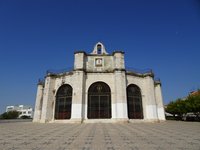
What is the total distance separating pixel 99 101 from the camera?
24453 millimetres

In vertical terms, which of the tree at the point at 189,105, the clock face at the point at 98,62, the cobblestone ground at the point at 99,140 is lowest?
the cobblestone ground at the point at 99,140

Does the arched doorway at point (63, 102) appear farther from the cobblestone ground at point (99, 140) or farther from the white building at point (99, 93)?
the cobblestone ground at point (99, 140)

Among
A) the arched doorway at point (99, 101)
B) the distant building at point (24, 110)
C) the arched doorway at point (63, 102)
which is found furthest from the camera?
the distant building at point (24, 110)

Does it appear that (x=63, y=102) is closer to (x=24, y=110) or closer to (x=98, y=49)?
(x=98, y=49)

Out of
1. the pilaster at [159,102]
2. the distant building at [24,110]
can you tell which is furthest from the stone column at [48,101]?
the distant building at [24,110]

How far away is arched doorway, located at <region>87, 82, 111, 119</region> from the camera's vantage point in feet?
78.0

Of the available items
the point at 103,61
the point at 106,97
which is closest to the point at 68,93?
the point at 106,97

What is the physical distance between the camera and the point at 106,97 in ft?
81.1

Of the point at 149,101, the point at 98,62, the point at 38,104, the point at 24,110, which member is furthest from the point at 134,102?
the point at 24,110

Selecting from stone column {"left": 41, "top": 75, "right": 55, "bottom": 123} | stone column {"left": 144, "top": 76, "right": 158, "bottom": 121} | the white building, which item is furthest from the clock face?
stone column {"left": 144, "top": 76, "right": 158, "bottom": 121}

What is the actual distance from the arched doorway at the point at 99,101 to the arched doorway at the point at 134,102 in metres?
3.72

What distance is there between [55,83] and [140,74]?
16.3 m

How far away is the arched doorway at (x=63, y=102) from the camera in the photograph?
970 inches

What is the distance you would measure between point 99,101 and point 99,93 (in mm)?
1358
